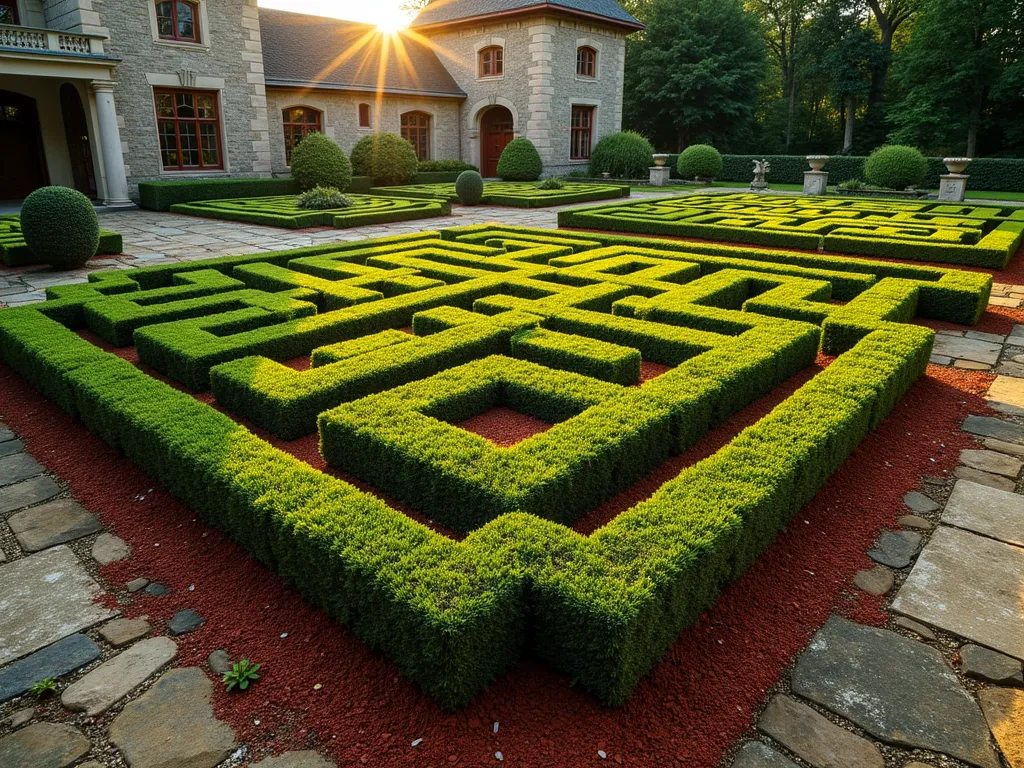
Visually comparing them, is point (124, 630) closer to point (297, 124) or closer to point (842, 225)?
point (842, 225)

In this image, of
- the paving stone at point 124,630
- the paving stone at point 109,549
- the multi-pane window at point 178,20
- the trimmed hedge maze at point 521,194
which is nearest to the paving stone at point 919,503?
the paving stone at point 124,630

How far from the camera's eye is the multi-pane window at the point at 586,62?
1172 inches

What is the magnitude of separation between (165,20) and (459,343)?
20.6m

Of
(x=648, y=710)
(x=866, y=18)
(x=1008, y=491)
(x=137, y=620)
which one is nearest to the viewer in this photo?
(x=648, y=710)

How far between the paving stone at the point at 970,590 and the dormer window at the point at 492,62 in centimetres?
2951

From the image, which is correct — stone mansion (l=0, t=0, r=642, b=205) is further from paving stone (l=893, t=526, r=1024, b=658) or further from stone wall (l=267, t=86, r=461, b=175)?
paving stone (l=893, t=526, r=1024, b=658)

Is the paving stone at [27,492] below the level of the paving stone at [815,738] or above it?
above

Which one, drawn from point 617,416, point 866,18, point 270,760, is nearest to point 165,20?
point 617,416

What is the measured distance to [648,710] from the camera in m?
2.64

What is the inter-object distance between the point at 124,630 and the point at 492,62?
101ft

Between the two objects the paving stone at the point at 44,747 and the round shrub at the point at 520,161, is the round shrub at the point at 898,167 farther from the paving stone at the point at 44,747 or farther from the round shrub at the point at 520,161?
the paving stone at the point at 44,747

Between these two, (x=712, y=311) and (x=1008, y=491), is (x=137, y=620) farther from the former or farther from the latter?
(x=712, y=311)

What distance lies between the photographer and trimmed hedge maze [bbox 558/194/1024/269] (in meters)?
11.7

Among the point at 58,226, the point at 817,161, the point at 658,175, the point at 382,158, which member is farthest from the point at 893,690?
the point at 658,175
